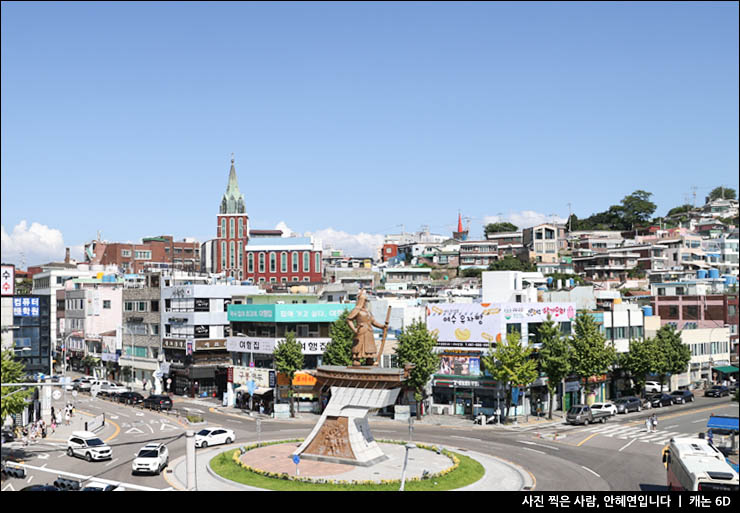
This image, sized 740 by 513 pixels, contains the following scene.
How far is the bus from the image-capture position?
2962 cm

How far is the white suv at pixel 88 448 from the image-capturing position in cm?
4566

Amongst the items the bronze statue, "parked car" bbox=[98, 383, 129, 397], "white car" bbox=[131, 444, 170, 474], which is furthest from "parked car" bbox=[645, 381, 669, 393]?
"parked car" bbox=[98, 383, 129, 397]

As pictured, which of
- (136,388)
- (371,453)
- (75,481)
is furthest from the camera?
(136,388)

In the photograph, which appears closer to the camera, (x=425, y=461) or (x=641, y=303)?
(x=425, y=461)

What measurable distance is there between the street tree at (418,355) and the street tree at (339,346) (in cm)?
492

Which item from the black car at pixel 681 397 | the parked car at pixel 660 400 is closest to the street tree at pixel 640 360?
the parked car at pixel 660 400

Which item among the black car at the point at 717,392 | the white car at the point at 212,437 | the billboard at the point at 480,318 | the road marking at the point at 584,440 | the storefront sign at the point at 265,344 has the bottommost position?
the black car at the point at 717,392

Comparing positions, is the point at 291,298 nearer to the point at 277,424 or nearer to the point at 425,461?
the point at 277,424

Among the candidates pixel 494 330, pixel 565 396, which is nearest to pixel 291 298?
pixel 494 330

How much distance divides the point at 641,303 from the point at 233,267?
8679 cm

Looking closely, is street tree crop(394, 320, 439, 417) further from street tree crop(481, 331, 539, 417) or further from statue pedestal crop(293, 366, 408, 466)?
statue pedestal crop(293, 366, 408, 466)

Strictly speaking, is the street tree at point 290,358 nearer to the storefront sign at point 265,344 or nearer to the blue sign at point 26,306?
the storefront sign at point 265,344

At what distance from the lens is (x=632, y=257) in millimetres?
136500

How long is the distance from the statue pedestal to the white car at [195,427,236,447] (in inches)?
337
